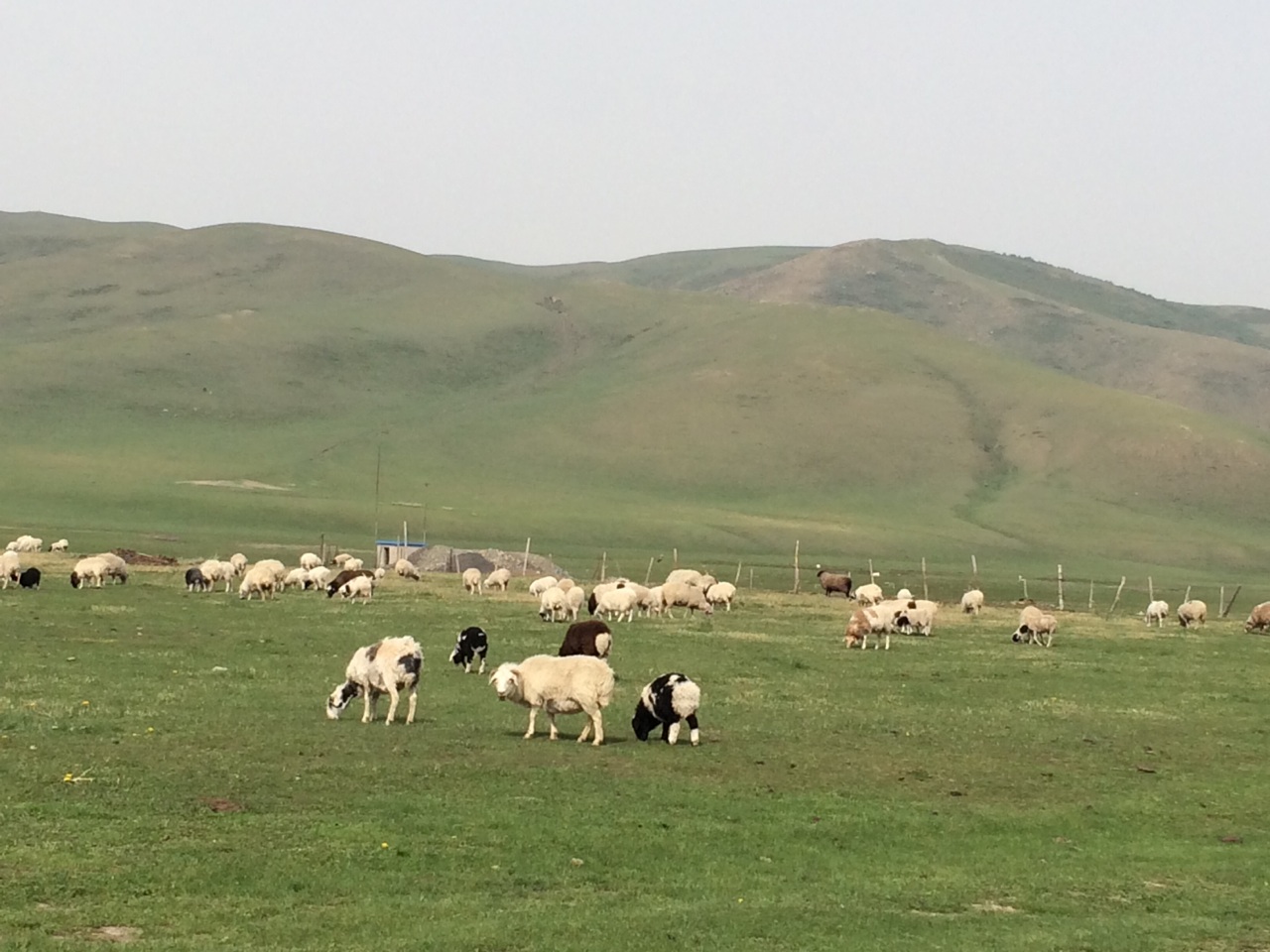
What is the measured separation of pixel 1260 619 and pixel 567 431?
260ft

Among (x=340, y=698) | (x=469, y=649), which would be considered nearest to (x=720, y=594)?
(x=469, y=649)

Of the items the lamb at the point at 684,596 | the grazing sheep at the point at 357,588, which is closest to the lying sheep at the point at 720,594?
the lamb at the point at 684,596

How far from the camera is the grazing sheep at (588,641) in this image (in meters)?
26.0

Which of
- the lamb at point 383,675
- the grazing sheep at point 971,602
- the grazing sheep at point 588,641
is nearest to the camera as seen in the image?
the lamb at point 383,675

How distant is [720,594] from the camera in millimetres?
43875

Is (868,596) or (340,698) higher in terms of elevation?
(868,596)

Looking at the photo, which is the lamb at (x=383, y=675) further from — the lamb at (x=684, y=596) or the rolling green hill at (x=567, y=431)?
the rolling green hill at (x=567, y=431)

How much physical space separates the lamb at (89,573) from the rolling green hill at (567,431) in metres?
23.0

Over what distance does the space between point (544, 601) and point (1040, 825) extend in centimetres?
2152

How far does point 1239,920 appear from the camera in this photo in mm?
12773

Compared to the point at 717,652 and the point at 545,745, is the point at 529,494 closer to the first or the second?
the point at 717,652

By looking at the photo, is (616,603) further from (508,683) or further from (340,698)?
(508,683)

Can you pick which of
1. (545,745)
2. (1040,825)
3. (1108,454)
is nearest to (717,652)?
(545,745)

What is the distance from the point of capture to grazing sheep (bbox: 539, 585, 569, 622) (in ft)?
120
